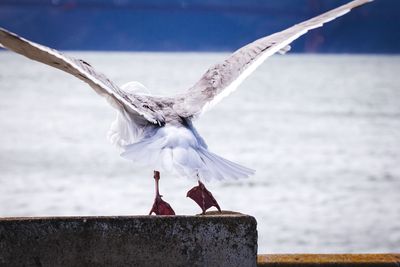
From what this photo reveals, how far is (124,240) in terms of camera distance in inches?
159

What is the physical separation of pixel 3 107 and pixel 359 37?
3926 inches

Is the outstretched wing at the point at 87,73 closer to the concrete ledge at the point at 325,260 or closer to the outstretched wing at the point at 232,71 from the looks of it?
the outstretched wing at the point at 232,71

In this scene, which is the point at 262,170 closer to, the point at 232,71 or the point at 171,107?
the point at 232,71

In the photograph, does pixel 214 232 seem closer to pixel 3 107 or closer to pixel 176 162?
pixel 176 162

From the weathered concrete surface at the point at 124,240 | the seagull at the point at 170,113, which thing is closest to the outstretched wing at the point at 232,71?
the seagull at the point at 170,113

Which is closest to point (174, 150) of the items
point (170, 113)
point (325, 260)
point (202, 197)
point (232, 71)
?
Result: point (202, 197)

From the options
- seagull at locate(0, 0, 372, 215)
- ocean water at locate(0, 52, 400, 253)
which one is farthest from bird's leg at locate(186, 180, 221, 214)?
ocean water at locate(0, 52, 400, 253)

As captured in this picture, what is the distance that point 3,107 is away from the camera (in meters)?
42.5

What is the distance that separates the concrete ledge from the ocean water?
6.53 meters

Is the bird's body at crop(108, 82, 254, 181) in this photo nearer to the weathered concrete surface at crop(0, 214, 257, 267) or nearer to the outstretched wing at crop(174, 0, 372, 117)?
the outstretched wing at crop(174, 0, 372, 117)

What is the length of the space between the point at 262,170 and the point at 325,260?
15.9 m

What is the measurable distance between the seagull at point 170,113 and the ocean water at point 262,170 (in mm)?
5314

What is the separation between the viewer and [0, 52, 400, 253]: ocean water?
14062mm

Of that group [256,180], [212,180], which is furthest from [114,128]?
[256,180]
